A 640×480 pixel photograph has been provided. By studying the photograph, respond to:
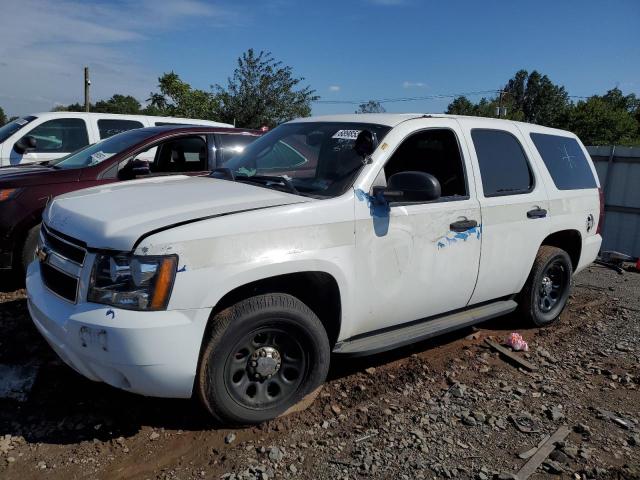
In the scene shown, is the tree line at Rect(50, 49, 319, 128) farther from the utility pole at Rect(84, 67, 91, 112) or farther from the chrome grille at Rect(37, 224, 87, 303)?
the chrome grille at Rect(37, 224, 87, 303)

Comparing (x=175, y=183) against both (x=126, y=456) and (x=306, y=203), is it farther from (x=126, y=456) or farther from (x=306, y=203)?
(x=126, y=456)

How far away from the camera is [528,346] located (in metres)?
4.66

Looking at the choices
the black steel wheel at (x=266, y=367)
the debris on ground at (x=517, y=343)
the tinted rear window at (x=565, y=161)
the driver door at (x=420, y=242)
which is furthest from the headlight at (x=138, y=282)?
the tinted rear window at (x=565, y=161)

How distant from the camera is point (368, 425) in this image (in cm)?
324

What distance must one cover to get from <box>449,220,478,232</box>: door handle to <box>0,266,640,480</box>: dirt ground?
3.62 ft

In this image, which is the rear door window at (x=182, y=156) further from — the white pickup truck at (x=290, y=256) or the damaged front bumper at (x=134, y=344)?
the damaged front bumper at (x=134, y=344)

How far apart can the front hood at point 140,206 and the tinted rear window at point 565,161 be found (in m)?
2.74

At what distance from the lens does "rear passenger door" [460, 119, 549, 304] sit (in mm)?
4082

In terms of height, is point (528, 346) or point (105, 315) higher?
point (105, 315)

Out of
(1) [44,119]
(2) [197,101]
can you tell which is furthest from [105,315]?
(2) [197,101]

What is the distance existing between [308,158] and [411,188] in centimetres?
91

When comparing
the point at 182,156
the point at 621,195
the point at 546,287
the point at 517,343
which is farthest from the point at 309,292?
the point at 621,195

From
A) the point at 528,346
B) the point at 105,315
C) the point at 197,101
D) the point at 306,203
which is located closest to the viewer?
the point at 105,315

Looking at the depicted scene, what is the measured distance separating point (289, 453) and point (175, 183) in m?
1.98
